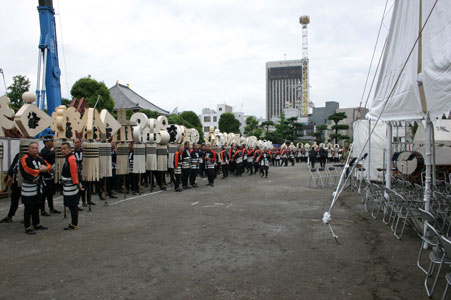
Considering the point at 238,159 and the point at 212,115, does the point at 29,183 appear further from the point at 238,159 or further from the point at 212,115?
the point at 212,115

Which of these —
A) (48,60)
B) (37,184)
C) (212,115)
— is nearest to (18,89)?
(48,60)

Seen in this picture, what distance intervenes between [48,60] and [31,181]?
10.2 meters

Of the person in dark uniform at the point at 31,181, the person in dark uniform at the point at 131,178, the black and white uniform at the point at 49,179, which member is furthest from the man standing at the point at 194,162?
the person in dark uniform at the point at 31,181

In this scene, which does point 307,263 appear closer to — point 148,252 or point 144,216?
point 148,252

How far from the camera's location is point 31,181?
265 inches

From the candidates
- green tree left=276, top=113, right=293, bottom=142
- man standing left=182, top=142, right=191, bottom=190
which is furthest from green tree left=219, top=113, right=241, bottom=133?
man standing left=182, top=142, right=191, bottom=190

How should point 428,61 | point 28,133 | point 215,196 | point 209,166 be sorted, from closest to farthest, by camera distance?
point 428,61 → point 28,133 → point 215,196 → point 209,166

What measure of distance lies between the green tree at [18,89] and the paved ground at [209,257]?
28.3 metres

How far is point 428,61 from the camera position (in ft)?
17.6

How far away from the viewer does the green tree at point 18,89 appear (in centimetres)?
3083

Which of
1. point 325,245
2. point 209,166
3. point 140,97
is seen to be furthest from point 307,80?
point 325,245

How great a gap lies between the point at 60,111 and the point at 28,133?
1.25 meters

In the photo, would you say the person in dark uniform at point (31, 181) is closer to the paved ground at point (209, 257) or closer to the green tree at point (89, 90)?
the paved ground at point (209, 257)

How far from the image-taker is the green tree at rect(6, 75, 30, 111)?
3083cm
